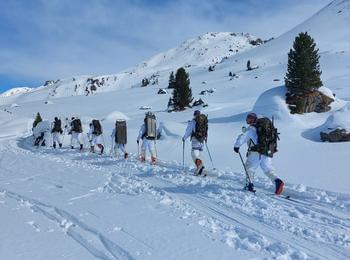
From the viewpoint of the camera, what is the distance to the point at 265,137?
10141mm

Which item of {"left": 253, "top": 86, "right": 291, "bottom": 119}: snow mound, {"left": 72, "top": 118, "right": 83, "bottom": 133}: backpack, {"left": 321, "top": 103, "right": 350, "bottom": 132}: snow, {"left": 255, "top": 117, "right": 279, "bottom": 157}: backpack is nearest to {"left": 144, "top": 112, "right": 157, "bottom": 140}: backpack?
{"left": 72, "top": 118, "right": 83, "bottom": 133}: backpack

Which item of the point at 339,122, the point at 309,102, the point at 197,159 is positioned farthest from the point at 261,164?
the point at 309,102

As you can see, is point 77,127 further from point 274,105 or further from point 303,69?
point 303,69

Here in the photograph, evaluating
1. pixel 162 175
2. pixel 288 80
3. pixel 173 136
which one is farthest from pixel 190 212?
pixel 288 80

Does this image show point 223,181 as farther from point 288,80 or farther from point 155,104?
point 155,104

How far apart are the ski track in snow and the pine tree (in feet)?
63.6

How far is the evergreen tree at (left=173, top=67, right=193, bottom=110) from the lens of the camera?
5253 cm

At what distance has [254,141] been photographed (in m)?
10.4

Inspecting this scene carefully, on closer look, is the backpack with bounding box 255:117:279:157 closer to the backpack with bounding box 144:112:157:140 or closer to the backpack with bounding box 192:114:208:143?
the backpack with bounding box 192:114:208:143

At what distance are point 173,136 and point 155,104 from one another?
4939 cm

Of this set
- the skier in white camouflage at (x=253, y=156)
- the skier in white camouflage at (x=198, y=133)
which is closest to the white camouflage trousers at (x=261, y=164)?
the skier in white camouflage at (x=253, y=156)

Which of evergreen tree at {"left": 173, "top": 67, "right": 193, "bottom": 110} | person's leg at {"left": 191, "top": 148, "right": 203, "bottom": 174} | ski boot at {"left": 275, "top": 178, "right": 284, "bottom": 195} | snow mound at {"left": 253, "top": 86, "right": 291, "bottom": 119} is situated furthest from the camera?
evergreen tree at {"left": 173, "top": 67, "right": 193, "bottom": 110}

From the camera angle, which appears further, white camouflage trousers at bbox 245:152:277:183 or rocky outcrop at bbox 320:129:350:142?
rocky outcrop at bbox 320:129:350:142

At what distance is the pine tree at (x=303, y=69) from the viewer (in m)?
31.0
